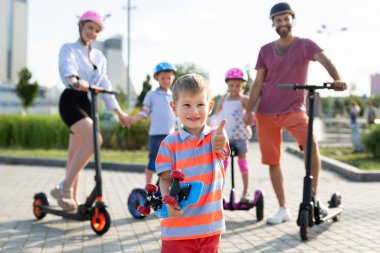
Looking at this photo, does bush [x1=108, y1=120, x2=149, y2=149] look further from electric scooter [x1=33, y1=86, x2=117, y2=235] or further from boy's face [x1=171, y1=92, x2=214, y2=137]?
boy's face [x1=171, y1=92, x2=214, y2=137]

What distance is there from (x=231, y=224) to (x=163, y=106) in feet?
4.98

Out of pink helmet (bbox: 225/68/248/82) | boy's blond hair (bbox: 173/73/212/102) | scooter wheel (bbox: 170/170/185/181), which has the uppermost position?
pink helmet (bbox: 225/68/248/82)

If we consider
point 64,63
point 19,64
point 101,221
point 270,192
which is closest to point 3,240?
point 101,221

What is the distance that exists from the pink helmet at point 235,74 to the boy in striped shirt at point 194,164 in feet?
11.1

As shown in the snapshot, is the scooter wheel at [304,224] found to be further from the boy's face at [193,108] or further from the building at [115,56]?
the building at [115,56]

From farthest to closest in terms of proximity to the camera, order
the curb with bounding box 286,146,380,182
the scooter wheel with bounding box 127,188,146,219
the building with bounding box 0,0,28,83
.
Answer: the building with bounding box 0,0,28,83 < the curb with bounding box 286,146,380,182 < the scooter wheel with bounding box 127,188,146,219

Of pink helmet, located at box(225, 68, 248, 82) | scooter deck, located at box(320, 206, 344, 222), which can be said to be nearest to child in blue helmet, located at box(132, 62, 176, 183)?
pink helmet, located at box(225, 68, 248, 82)

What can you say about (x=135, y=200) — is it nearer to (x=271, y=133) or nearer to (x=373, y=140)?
(x=271, y=133)

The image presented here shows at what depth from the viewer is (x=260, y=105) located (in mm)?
5270

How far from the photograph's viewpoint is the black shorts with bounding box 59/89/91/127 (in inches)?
199

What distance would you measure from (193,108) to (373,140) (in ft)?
35.3

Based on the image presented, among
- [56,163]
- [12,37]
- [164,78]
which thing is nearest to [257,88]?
[164,78]

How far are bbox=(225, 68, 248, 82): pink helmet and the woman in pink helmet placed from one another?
1.50 meters

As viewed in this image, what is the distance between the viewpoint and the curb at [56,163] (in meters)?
10.8
